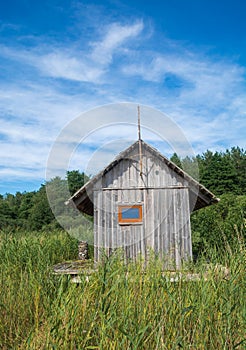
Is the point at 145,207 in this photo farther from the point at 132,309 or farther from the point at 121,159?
the point at 132,309

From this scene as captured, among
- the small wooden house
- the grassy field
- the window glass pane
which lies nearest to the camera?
the grassy field

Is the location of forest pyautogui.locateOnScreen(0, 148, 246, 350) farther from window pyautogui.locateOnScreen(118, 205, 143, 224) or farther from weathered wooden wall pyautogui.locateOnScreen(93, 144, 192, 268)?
window pyautogui.locateOnScreen(118, 205, 143, 224)

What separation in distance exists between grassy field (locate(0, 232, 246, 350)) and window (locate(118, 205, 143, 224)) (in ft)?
15.5

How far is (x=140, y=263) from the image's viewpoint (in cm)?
428

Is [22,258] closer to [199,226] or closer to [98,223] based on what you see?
[98,223]

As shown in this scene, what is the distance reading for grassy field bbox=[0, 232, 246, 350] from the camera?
3.10m

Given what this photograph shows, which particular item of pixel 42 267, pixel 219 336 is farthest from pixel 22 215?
pixel 219 336

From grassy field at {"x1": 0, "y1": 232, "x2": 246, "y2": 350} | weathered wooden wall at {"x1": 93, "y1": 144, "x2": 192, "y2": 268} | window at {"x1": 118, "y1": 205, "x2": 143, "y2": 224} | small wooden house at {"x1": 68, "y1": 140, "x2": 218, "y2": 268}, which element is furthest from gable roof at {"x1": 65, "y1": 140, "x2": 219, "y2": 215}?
grassy field at {"x1": 0, "y1": 232, "x2": 246, "y2": 350}

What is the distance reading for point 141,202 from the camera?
9.41m

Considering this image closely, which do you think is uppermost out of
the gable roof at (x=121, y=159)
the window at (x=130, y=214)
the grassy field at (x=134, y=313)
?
the gable roof at (x=121, y=159)

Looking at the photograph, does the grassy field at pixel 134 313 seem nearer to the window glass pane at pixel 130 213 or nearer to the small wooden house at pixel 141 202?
the small wooden house at pixel 141 202

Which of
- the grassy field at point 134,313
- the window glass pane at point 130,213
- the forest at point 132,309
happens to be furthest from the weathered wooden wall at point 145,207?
the grassy field at point 134,313

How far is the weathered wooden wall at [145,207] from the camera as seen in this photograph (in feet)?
30.3

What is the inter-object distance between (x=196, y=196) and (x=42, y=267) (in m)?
5.99
